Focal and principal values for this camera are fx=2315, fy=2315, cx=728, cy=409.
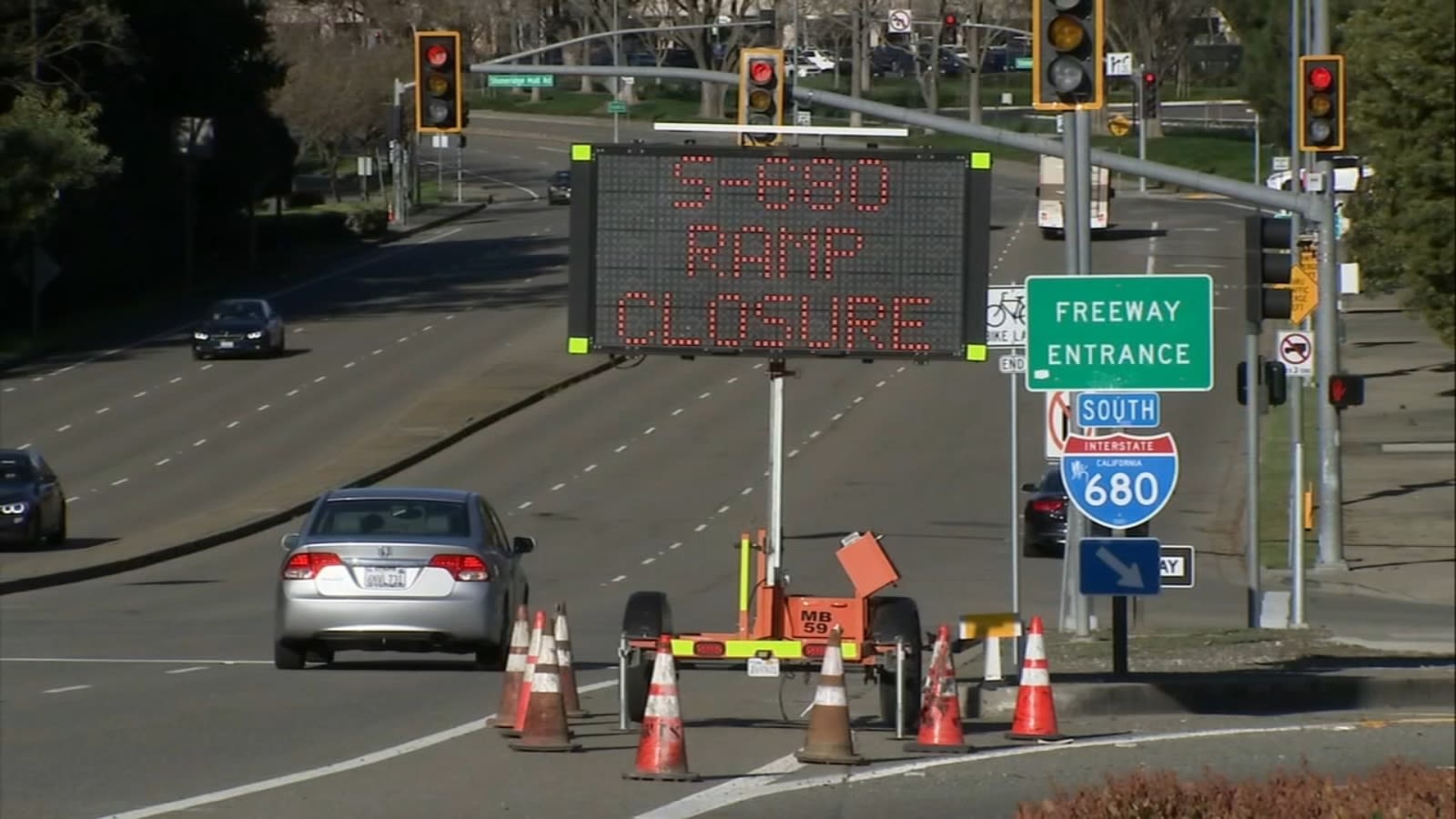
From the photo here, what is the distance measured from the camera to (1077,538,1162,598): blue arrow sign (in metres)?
14.1

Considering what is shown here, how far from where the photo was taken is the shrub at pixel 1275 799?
5.29 metres

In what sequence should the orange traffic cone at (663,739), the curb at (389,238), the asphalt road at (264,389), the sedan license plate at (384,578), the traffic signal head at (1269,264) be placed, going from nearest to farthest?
the orange traffic cone at (663,739) < the sedan license plate at (384,578) < the traffic signal head at (1269,264) < the asphalt road at (264,389) < the curb at (389,238)

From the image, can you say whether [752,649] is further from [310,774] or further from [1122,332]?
[1122,332]

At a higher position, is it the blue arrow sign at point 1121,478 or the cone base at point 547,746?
the blue arrow sign at point 1121,478

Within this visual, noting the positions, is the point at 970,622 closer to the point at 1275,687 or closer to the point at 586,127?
the point at 1275,687

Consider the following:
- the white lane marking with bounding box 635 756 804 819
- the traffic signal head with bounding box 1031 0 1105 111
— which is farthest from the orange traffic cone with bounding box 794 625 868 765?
the traffic signal head with bounding box 1031 0 1105 111

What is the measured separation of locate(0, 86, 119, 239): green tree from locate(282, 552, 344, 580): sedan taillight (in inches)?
1560

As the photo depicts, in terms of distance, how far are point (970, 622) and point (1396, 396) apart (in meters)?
7.40

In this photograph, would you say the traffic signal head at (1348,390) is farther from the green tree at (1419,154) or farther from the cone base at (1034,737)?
the green tree at (1419,154)

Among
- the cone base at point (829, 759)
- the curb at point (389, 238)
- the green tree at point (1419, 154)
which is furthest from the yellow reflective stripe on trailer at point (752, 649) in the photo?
the curb at point (389, 238)

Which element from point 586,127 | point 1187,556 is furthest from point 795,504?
point 586,127

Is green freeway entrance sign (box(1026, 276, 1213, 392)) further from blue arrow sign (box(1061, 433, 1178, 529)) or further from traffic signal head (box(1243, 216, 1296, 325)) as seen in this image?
traffic signal head (box(1243, 216, 1296, 325))

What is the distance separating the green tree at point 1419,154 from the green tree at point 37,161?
167ft

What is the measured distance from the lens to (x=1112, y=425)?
14.9 m
